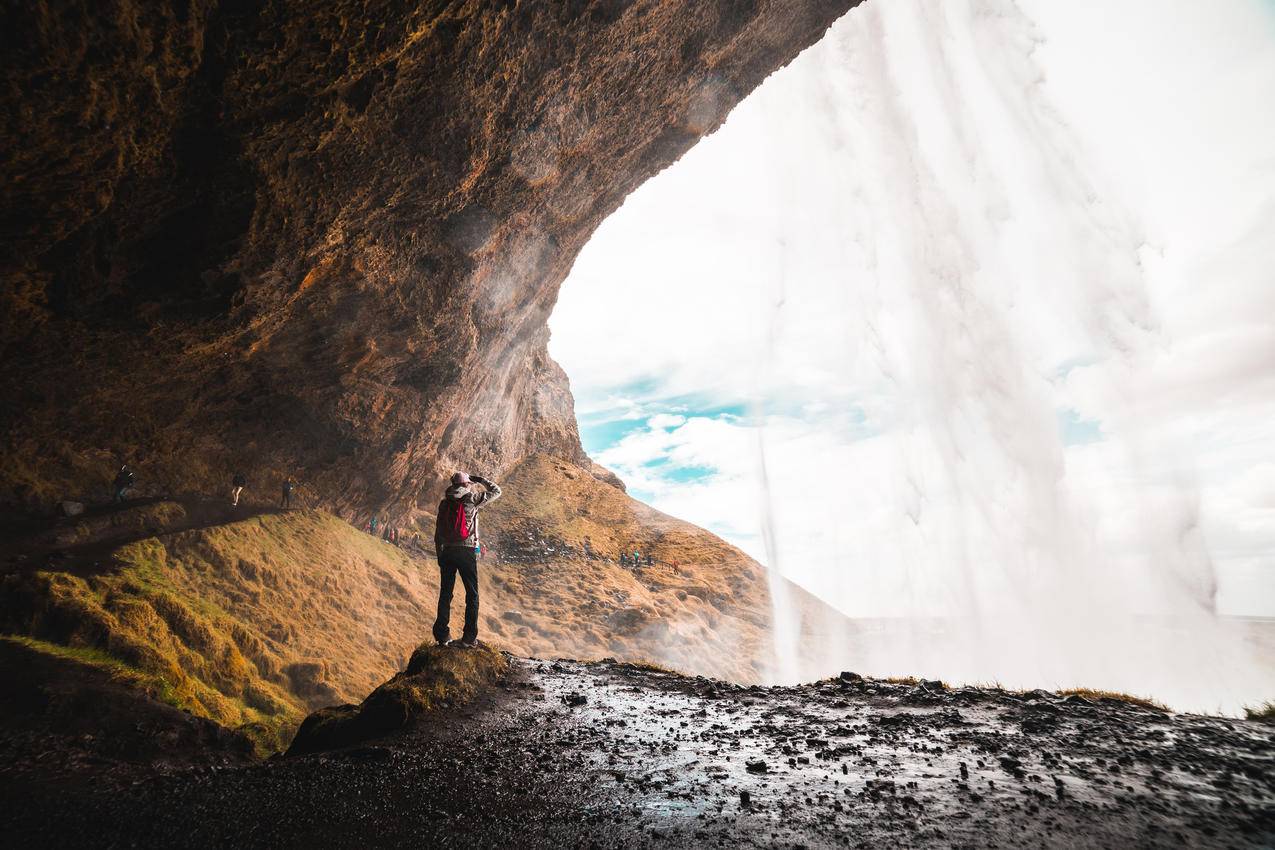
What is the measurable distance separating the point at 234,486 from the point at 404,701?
16355 millimetres

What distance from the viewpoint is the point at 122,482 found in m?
15.5

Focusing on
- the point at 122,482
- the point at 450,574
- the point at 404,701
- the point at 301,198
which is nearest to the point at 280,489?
the point at 122,482

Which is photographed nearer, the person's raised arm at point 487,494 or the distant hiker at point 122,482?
the person's raised arm at point 487,494

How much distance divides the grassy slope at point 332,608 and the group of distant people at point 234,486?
0.78 m

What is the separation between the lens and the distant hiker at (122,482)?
1542 centimetres

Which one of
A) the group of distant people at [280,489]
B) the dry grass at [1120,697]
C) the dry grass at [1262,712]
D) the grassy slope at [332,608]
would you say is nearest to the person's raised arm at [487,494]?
the grassy slope at [332,608]

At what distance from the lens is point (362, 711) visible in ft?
22.6

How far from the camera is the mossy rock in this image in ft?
21.8

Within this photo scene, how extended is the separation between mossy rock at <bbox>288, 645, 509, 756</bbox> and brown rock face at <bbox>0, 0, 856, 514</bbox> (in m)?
9.28

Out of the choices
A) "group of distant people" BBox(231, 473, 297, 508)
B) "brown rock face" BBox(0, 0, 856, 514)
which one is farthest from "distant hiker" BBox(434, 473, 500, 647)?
"group of distant people" BBox(231, 473, 297, 508)

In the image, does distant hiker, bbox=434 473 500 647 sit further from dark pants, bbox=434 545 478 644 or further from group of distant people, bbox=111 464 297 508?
group of distant people, bbox=111 464 297 508

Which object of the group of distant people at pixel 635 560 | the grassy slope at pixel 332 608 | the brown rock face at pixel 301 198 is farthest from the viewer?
the group of distant people at pixel 635 560

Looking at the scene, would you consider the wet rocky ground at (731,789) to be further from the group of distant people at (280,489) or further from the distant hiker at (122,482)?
the group of distant people at (280,489)

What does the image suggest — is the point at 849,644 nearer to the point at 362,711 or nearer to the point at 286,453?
the point at 286,453
